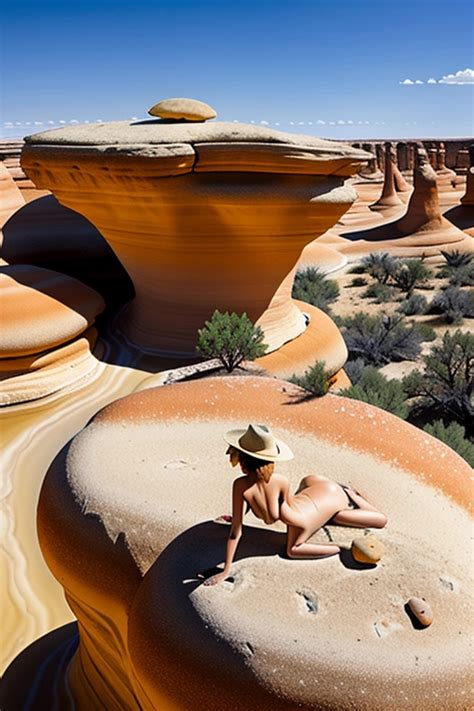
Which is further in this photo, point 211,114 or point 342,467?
point 211,114

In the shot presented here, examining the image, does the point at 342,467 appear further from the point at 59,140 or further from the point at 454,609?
the point at 59,140

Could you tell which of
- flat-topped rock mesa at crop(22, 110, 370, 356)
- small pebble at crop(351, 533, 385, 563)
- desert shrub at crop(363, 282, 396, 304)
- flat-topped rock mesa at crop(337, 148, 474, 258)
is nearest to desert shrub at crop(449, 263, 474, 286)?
desert shrub at crop(363, 282, 396, 304)

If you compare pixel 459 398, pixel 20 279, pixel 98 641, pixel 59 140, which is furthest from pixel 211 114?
pixel 98 641

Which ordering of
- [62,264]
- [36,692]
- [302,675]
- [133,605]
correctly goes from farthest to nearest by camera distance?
1. [62,264]
2. [36,692]
3. [133,605]
4. [302,675]

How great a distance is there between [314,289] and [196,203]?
8.64 metres

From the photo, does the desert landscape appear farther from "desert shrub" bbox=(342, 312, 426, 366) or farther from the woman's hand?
"desert shrub" bbox=(342, 312, 426, 366)

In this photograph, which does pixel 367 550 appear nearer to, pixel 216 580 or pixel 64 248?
pixel 216 580

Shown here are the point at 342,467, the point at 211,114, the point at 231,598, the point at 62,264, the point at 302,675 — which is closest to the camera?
the point at 302,675

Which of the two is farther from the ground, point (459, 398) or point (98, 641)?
point (98, 641)

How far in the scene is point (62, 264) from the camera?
9.50 meters

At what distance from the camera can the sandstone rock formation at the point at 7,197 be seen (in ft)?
34.3

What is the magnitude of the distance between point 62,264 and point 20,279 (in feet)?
7.17

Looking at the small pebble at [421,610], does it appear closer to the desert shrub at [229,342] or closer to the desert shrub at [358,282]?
the desert shrub at [229,342]

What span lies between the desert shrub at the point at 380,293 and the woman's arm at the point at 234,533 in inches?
538
